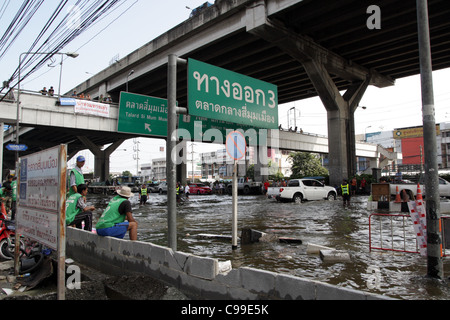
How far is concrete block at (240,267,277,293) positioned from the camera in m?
3.62

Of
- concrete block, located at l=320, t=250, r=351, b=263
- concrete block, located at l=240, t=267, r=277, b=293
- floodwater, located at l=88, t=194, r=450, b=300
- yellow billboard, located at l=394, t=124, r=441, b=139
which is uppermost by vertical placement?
yellow billboard, located at l=394, t=124, r=441, b=139

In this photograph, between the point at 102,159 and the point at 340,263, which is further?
the point at 102,159

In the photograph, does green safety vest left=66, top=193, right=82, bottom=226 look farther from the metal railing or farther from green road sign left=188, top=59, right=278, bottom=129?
the metal railing

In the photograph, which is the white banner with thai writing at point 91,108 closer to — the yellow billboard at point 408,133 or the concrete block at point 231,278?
the concrete block at point 231,278

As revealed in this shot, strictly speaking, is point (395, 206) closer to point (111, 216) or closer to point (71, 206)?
point (111, 216)

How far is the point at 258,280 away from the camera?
3.71 metres

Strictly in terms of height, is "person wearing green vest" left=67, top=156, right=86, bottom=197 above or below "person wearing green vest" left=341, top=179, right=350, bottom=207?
above

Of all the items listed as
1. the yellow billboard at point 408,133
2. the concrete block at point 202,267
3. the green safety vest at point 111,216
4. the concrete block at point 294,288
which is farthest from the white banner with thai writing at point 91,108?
the yellow billboard at point 408,133

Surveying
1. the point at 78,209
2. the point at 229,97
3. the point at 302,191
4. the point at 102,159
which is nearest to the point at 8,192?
the point at 78,209

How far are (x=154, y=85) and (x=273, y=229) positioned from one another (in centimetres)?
2722

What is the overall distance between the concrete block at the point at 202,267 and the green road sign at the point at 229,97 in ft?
9.00

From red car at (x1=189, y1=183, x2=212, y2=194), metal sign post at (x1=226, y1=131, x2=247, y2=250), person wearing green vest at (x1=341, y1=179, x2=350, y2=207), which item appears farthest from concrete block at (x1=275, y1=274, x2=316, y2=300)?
red car at (x1=189, y1=183, x2=212, y2=194)

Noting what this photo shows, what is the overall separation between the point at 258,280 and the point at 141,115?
4806 millimetres
